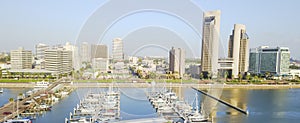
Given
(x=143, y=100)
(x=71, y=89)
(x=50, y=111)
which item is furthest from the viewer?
(x=71, y=89)

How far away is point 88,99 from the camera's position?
19.2ft

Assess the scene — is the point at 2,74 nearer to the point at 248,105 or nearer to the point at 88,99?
the point at 88,99

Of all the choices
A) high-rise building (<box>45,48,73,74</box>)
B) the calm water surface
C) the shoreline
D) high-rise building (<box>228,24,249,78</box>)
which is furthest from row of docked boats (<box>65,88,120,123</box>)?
high-rise building (<box>228,24,249,78</box>)

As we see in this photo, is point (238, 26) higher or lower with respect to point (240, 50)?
higher

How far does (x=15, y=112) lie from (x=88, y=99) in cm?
150

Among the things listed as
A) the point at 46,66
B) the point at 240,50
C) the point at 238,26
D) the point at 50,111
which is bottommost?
the point at 50,111

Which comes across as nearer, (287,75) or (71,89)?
(71,89)

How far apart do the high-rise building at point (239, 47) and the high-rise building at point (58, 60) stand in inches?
323

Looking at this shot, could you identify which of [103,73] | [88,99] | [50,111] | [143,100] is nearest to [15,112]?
[50,111]

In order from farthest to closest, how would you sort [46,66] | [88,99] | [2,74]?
[46,66] < [2,74] < [88,99]

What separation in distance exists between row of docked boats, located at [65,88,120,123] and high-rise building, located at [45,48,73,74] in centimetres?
719

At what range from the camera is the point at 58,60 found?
1261 cm

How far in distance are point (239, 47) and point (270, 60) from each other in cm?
235

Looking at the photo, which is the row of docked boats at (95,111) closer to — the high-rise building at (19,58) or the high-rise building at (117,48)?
the high-rise building at (117,48)
